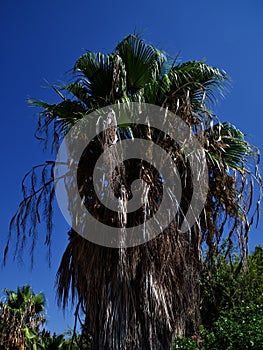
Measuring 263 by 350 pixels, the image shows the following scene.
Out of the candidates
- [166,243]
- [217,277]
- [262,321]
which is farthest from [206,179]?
[217,277]

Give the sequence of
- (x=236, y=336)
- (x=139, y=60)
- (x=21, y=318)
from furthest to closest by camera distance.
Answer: (x=21, y=318) → (x=139, y=60) → (x=236, y=336)

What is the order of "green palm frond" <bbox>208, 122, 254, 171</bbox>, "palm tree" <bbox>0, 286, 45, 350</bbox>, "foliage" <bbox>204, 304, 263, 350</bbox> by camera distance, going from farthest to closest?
"palm tree" <bbox>0, 286, 45, 350</bbox>, "green palm frond" <bbox>208, 122, 254, 171</bbox>, "foliage" <bbox>204, 304, 263, 350</bbox>

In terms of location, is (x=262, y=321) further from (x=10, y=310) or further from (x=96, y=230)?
(x=10, y=310)

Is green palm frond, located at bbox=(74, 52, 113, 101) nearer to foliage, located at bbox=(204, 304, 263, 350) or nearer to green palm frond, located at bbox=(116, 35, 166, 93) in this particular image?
green palm frond, located at bbox=(116, 35, 166, 93)

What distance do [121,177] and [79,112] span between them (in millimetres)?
1604

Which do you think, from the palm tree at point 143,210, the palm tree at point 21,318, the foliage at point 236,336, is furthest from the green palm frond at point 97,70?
the palm tree at point 21,318

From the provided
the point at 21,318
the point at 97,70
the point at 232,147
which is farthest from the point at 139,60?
the point at 21,318

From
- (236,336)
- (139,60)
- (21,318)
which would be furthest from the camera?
(21,318)

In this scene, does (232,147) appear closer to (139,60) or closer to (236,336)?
(139,60)

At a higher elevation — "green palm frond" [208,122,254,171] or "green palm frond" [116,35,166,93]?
"green palm frond" [116,35,166,93]

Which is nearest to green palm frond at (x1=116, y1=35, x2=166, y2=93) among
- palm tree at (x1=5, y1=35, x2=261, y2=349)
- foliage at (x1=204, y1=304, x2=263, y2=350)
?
palm tree at (x1=5, y1=35, x2=261, y2=349)

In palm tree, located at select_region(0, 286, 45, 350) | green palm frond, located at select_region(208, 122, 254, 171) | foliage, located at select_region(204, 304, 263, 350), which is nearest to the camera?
foliage, located at select_region(204, 304, 263, 350)

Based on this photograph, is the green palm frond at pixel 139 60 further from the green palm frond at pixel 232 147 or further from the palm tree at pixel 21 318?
the palm tree at pixel 21 318

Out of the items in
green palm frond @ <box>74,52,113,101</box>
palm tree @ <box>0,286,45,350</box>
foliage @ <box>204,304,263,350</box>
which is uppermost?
green palm frond @ <box>74,52,113,101</box>
